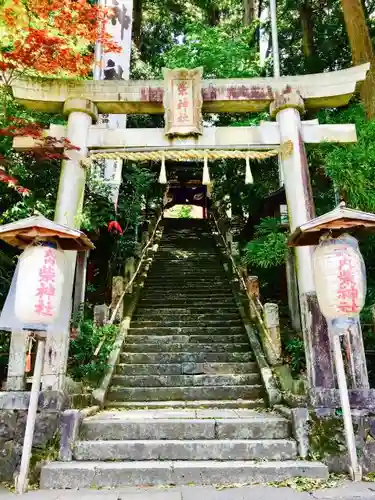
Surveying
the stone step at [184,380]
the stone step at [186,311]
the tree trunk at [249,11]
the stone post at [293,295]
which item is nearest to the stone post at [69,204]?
the stone step at [184,380]

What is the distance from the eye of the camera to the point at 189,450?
4926 millimetres

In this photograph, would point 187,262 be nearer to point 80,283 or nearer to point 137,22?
point 80,283

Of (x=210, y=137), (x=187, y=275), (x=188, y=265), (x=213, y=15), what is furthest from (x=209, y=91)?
(x=213, y=15)

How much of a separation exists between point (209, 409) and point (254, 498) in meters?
2.32

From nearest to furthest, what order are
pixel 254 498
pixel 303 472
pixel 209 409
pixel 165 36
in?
pixel 254 498 < pixel 303 472 < pixel 209 409 < pixel 165 36

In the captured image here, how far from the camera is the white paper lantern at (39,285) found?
4602 millimetres

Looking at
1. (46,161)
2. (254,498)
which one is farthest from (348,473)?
(46,161)

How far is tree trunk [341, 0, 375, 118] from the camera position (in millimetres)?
8508

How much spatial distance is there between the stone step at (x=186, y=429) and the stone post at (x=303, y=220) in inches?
30.9

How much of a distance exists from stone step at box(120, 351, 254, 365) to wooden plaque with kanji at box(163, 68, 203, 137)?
3.97 meters

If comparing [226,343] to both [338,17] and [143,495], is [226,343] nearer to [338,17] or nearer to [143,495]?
[143,495]

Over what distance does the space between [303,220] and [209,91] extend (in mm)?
2636

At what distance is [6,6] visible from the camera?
21.2 feet

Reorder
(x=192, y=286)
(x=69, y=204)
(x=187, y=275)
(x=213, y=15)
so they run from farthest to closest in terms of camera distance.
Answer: (x=213, y=15) < (x=187, y=275) < (x=192, y=286) < (x=69, y=204)
